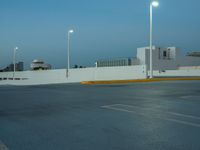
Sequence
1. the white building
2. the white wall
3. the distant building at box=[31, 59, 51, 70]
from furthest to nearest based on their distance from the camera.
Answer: the white building → the white wall → the distant building at box=[31, 59, 51, 70]

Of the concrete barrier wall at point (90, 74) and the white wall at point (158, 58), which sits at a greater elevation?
the white wall at point (158, 58)

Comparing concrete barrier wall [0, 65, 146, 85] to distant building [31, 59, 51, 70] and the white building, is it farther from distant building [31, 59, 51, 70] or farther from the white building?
the white building

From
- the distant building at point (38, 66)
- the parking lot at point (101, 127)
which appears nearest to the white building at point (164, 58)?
the distant building at point (38, 66)

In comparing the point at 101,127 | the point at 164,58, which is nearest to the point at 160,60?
the point at 164,58

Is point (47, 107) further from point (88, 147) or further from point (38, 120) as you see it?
point (88, 147)

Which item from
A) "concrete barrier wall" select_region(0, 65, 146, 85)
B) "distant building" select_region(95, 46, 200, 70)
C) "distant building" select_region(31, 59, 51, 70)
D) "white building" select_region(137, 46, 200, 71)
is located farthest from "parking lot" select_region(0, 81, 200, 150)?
"white building" select_region(137, 46, 200, 71)

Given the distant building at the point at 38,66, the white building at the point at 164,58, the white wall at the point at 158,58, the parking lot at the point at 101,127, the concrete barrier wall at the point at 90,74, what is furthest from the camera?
the white building at the point at 164,58

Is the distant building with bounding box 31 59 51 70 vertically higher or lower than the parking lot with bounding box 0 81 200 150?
higher

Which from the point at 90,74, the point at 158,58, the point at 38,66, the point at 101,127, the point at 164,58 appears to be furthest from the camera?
the point at 164,58

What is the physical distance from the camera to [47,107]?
9.14m

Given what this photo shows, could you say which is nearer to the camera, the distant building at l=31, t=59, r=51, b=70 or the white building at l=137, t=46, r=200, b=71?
the distant building at l=31, t=59, r=51, b=70

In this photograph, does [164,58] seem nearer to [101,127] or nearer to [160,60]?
[160,60]

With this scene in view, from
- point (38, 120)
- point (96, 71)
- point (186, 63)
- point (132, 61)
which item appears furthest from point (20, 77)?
point (186, 63)

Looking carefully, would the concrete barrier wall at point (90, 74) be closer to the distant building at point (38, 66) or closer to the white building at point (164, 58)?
the distant building at point (38, 66)
